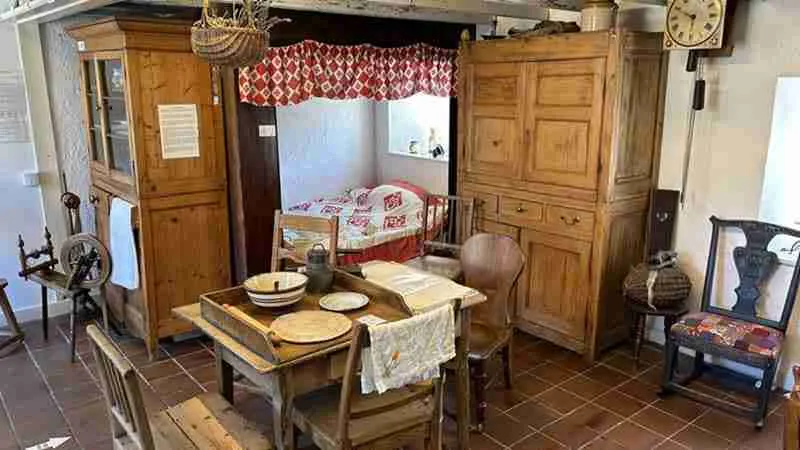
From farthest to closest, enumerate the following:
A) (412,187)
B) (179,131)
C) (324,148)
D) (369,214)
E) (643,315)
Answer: (324,148) → (412,187) → (369,214) → (179,131) → (643,315)

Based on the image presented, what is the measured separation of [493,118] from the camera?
394 centimetres

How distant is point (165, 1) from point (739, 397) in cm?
388

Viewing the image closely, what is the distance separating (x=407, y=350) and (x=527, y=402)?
143 centimetres

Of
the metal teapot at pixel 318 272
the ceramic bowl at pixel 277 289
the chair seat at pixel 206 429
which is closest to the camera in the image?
the chair seat at pixel 206 429

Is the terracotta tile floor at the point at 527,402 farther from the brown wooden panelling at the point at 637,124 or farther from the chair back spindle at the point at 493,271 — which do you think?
the brown wooden panelling at the point at 637,124

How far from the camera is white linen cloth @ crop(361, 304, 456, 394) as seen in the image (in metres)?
1.90

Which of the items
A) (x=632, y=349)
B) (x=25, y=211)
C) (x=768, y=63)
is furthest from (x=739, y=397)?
(x=25, y=211)

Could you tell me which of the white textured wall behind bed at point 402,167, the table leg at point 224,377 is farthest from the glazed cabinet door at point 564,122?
the table leg at point 224,377

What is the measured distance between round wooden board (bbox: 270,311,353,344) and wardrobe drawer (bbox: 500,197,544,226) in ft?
6.10

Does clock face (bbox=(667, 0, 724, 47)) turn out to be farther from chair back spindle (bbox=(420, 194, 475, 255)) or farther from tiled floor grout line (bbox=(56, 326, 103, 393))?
tiled floor grout line (bbox=(56, 326, 103, 393))

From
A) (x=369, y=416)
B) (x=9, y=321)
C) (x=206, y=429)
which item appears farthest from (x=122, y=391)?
(x=9, y=321)

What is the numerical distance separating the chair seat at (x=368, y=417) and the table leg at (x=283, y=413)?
101 mm

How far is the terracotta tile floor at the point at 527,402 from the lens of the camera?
2.83m

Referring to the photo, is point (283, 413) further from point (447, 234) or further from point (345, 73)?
point (345, 73)
